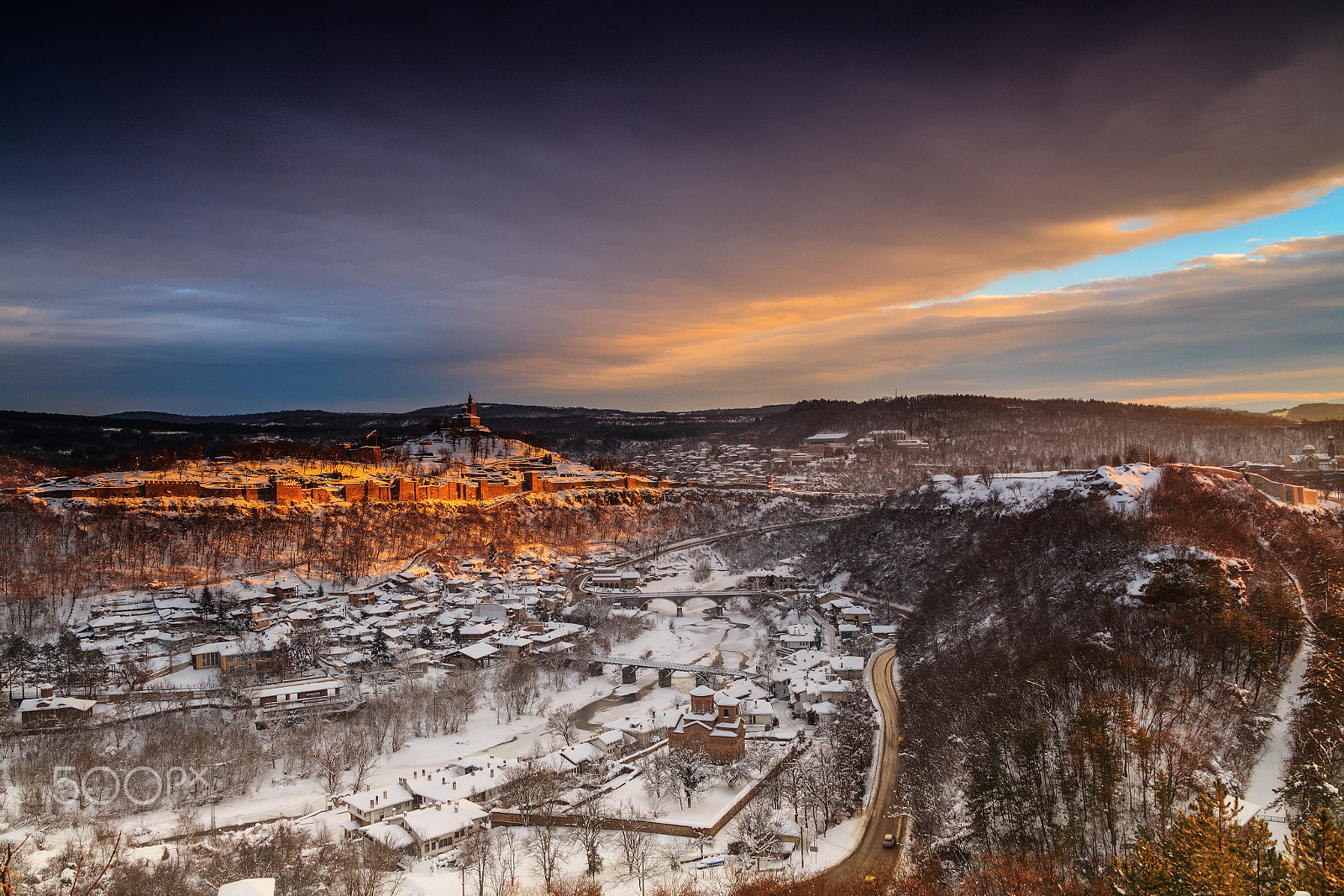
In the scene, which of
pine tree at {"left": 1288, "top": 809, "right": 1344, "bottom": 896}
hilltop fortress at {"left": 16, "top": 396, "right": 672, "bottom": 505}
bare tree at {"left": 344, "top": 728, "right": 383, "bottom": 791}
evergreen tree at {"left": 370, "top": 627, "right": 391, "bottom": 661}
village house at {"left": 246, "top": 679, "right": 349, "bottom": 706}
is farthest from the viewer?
hilltop fortress at {"left": 16, "top": 396, "right": 672, "bottom": 505}

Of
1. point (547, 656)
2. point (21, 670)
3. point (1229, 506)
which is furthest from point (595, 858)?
point (1229, 506)

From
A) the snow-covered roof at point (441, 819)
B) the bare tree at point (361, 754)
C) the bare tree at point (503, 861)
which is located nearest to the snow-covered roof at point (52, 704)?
the bare tree at point (361, 754)

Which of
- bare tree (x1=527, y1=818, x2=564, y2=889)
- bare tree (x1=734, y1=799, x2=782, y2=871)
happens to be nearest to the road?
bare tree (x1=734, y1=799, x2=782, y2=871)

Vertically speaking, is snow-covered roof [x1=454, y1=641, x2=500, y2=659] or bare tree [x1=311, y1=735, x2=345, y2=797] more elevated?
snow-covered roof [x1=454, y1=641, x2=500, y2=659]

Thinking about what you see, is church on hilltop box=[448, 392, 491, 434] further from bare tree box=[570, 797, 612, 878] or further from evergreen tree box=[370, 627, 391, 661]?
bare tree box=[570, 797, 612, 878]

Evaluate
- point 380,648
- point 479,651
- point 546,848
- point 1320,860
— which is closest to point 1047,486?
point 479,651

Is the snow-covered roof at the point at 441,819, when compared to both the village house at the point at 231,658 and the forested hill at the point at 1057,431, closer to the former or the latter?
the village house at the point at 231,658
